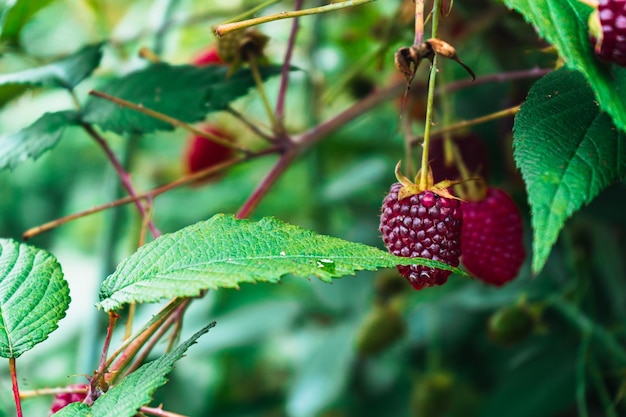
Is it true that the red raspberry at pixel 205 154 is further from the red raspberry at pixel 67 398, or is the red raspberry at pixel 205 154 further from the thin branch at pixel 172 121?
the red raspberry at pixel 67 398

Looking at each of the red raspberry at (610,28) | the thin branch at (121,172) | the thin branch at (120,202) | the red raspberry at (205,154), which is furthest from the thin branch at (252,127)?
the red raspberry at (205,154)

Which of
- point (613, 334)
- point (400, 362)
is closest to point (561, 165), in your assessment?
point (613, 334)

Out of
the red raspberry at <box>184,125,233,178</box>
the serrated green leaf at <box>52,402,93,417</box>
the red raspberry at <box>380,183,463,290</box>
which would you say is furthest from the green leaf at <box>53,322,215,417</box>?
the red raspberry at <box>184,125,233,178</box>

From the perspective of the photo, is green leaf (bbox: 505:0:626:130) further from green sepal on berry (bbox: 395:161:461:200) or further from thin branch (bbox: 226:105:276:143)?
thin branch (bbox: 226:105:276:143)

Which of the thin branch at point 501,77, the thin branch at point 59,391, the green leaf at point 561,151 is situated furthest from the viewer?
the thin branch at point 501,77

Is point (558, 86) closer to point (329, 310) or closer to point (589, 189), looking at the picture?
point (589, 189)

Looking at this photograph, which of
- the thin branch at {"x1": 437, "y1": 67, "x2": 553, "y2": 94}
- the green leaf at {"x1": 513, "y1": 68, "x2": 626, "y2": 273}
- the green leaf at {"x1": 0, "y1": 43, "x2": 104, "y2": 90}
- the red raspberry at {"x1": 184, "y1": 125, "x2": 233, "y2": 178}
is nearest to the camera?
the green leaf at {"x1": 513, "y1": 68, "x2": 626, "y2": 273}

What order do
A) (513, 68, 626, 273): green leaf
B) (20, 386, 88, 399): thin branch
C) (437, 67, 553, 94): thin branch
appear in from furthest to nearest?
1. (437, 67, 553, 94): thin branch
2. (20, 386, 88, 399): thin branch
3. (513, 68, 626, 273): green leaf
